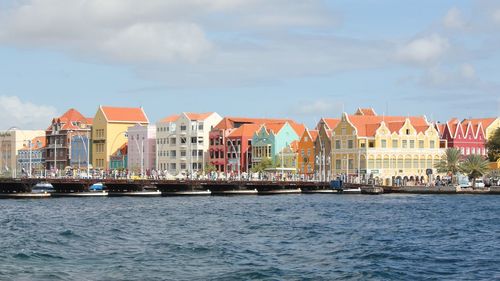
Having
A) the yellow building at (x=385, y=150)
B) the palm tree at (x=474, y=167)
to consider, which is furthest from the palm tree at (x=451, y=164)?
the yellow building at (x=385, y=150)

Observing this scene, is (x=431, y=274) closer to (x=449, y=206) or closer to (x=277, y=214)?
(x=277, y=214)

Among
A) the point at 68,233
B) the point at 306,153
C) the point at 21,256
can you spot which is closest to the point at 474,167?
the point at 306,153

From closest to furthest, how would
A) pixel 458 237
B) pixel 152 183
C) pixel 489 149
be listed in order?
pixel 458 237, pixel 152 183, pixel 489 149

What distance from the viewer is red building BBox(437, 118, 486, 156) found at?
191m

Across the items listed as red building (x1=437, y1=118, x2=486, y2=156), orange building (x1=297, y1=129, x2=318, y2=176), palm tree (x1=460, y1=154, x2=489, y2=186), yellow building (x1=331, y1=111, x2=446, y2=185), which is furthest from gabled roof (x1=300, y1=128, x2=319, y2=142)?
palm tree (x1=460, y1=154, x2=489, y2=186)

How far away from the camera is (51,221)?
8631 cm

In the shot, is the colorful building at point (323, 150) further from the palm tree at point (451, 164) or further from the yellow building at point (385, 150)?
the palm tree at point (451, 164)

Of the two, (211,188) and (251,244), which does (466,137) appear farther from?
(251,244)

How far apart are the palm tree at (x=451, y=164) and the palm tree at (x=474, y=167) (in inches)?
66.5

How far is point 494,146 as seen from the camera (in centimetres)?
18388

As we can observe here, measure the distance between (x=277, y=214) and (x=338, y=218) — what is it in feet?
26.9

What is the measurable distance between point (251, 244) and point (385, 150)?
11957cm

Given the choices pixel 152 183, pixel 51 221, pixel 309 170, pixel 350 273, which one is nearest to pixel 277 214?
pixel 51 221

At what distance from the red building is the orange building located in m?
27.4
